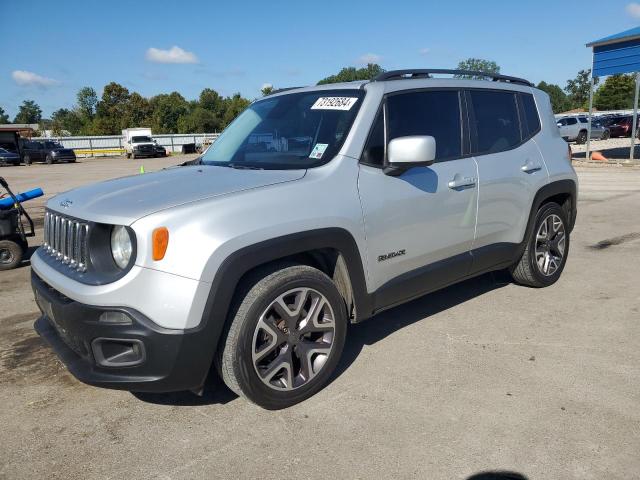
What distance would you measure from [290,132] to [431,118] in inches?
40.1

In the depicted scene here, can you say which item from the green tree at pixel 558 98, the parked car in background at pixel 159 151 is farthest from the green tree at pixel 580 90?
the parked car in background at pixel 159 151

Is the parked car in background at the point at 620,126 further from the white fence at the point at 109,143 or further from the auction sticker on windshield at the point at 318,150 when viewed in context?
the auction sticker on windshield at the point at 318,150

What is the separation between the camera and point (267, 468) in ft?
8.41

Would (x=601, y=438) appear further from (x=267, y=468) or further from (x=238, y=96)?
(x=238, y=96)

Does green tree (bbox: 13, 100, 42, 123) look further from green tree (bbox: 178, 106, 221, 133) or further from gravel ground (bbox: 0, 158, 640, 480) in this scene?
gravel ground (bbox: 0, 158, 640, 480)

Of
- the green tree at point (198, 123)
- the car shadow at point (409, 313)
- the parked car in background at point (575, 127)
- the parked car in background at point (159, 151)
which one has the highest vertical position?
the green tree at point (198, 123)

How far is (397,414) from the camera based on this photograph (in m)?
3.00

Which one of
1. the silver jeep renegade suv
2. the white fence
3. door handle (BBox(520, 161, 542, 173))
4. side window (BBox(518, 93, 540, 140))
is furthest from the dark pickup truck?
door handle (BBox(520, 161, 542, 173))

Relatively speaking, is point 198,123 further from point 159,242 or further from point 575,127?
point 159,242

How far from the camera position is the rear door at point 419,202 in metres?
3.37

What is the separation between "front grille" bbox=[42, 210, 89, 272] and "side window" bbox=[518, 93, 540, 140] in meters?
3.61

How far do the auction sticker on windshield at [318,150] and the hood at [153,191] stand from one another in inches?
8.4

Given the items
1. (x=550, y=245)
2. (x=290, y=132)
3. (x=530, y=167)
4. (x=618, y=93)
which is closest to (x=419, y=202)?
(x=290, y=132)

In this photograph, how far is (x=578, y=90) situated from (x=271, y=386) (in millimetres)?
138488
